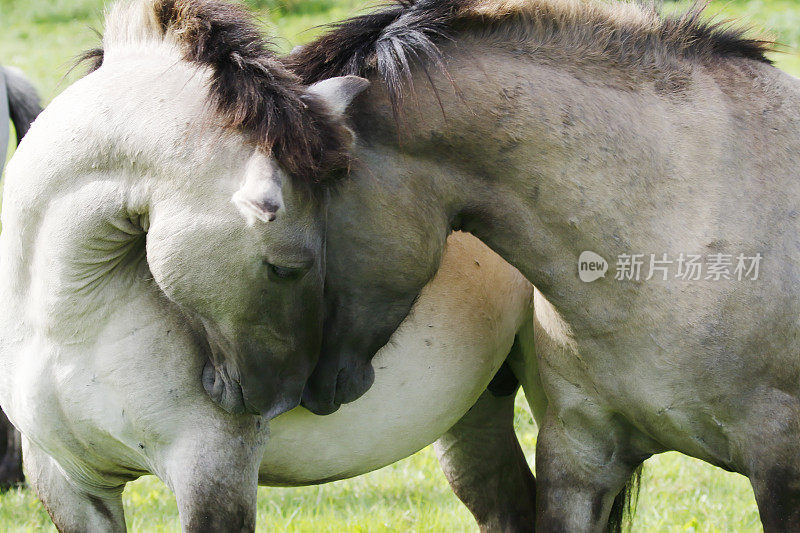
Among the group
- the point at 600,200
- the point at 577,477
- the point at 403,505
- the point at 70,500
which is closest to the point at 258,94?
the point at 600,200

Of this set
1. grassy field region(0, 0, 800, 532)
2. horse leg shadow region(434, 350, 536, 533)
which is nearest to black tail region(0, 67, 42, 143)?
grassy field region(0, 0, 800, 532)

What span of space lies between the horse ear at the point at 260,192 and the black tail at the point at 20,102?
12.9 ft

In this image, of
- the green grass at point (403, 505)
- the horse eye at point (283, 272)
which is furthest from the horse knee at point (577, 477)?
the green grass at point (403, 505)

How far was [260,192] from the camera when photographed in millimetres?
2305

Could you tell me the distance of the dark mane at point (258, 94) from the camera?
7.89 ft

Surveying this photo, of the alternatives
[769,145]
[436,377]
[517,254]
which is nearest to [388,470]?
[436,377]

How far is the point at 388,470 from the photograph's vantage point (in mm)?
5270

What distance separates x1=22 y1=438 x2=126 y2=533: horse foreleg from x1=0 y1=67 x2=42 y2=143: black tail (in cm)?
322

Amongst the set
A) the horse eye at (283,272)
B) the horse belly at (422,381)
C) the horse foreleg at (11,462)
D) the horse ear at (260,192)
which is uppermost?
the horse ear at (260,192)

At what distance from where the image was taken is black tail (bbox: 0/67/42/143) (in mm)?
5863
